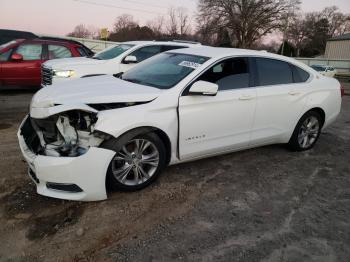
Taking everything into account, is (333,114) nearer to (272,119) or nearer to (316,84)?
(316,84)

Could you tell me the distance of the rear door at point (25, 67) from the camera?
865 centimetres

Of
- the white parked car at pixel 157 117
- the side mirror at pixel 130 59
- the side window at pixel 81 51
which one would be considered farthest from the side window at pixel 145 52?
the white parked car at pixel 157 117

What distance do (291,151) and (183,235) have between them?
3037 millimetres

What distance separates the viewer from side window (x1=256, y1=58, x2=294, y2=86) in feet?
14.6

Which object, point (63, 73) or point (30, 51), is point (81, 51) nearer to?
point (30, 51)

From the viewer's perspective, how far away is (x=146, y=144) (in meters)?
3.51

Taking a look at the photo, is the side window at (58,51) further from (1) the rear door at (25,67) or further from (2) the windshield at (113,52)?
(2) the windshield at (113,52)

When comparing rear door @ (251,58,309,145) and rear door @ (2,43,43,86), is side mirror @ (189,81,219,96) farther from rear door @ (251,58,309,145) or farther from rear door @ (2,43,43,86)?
rear door @ (2,43,43,86)

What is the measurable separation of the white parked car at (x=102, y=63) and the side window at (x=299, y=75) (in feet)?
14.5

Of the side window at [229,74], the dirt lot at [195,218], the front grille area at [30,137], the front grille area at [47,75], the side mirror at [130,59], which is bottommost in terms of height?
the dirt lot at [195,218]

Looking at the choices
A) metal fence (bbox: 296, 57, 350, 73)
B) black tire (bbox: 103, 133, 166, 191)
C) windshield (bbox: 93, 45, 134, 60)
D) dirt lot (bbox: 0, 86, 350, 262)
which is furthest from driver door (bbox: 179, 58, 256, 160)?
metal fence (bbox: 296, 57, 350, 73)

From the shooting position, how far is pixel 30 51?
30.0 feet

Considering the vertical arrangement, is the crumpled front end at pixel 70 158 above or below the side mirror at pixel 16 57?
below

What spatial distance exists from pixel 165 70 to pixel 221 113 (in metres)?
0.95
